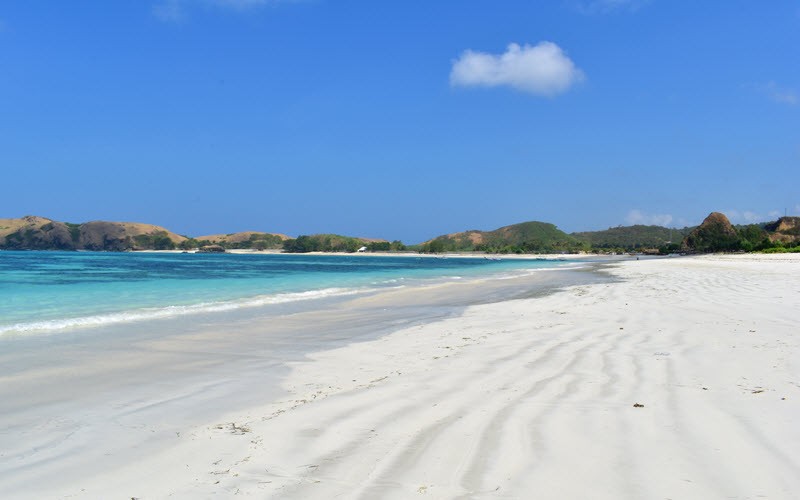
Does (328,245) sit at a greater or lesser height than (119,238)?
lesser

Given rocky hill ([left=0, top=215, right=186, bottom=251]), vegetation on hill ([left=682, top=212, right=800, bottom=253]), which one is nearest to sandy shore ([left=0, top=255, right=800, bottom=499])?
vegetation on hill ([left=682, top=212, right=800, bottom=253])

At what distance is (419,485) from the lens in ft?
9.58

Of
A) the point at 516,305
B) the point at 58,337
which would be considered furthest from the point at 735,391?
the point at 58,337

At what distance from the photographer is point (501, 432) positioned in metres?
3.76

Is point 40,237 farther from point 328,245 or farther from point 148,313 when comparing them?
point 148,313

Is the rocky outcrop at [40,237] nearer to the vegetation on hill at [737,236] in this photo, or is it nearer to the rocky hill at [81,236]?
the rocky hill at [81,236]

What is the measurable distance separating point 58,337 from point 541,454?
955 centimetres

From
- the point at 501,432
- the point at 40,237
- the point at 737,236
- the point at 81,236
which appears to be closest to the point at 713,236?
the point at 737,236

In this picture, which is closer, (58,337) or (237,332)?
(58,337)

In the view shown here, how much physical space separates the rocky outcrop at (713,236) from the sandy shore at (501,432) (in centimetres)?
8884

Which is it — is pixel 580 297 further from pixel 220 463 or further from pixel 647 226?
pixel 647 226

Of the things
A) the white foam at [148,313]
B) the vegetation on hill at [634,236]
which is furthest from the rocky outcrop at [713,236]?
the white foam at [148,313]

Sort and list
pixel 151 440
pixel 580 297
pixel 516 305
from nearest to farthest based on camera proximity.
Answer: pixel 151 440, pixel 516 305, pixel 580 297

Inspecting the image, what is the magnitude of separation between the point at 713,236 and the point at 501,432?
101m
